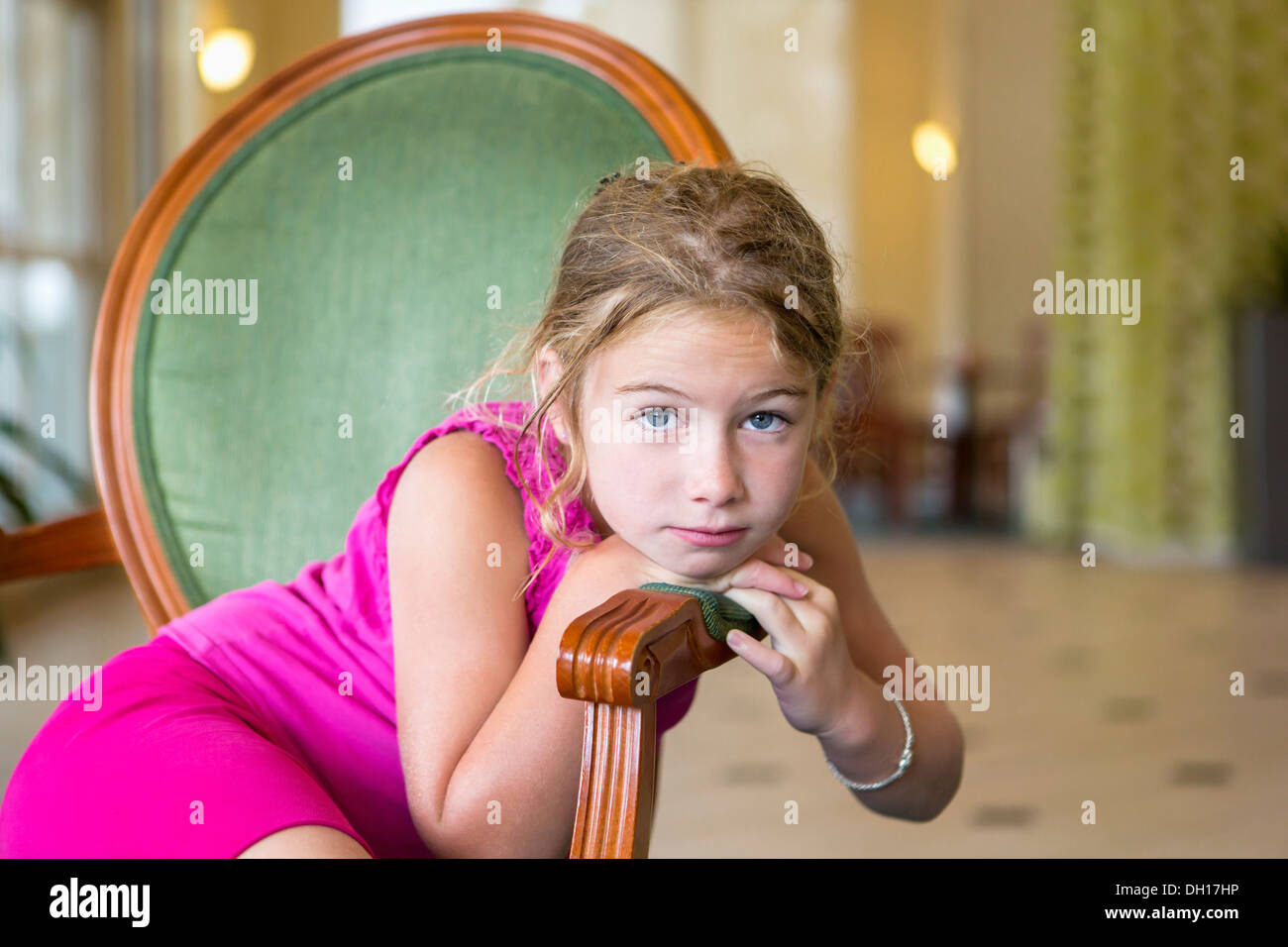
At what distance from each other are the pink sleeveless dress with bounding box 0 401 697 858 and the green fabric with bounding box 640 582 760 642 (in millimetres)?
159

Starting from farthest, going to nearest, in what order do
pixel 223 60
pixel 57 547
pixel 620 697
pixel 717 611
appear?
pixel 223 60 → pixel 57 547 → pixel 717 611 → pixel 620 697

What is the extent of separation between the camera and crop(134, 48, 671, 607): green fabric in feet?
3.79

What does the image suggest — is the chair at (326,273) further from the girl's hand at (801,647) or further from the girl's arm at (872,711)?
the girl's hand at (801,647)

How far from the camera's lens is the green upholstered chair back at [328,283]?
45.5 inches

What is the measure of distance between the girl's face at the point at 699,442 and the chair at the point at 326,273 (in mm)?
429

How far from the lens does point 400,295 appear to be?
3.89ft

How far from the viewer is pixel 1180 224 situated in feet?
18.6

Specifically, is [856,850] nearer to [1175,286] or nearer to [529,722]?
[529,722]

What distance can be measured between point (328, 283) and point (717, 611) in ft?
2.18

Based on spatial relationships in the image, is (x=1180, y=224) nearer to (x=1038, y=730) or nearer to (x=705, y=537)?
(x=1038, y=730)

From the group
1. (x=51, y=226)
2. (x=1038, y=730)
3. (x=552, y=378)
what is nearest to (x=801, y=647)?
(x=552, y=378)

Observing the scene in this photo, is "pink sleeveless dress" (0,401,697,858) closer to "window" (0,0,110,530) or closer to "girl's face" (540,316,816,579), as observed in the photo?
"girl's face" (540,316,816,579)

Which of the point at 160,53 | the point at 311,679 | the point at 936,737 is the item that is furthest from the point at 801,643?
the point at 160,53

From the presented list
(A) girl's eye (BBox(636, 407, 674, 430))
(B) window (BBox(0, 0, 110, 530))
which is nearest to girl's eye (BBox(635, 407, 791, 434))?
(A) girl's eye (BBox(636, 407, 674, 430))
